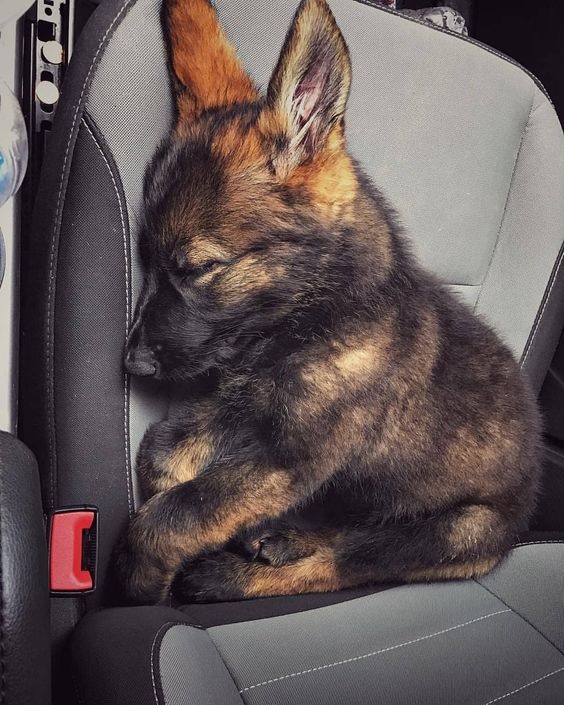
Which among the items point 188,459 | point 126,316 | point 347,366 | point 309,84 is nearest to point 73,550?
point 188,459

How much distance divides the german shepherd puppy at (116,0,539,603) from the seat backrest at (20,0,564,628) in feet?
0.24

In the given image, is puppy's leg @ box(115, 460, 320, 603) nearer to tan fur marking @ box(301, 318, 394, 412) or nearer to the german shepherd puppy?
A: the german shepherd puppy

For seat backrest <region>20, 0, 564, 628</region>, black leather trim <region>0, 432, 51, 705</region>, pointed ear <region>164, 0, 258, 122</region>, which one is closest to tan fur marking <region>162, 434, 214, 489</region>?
seat backrest <region>20, 0, 564, 628</region>

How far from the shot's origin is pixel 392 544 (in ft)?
6.68

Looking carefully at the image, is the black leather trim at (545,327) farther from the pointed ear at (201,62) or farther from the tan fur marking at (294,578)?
the pointed ear at (201,62)

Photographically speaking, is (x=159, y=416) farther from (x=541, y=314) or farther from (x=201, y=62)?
(x=541, y=314)

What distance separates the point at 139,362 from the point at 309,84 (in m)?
0.77

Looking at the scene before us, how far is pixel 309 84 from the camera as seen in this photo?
169 centimetres

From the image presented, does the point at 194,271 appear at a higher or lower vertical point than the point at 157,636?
higher

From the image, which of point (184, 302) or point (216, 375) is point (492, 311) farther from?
point (184, 302)

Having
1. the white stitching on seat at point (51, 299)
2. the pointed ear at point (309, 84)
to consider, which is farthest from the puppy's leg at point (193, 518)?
the pointed ear at point (309, 84)

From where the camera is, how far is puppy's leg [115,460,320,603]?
179cm

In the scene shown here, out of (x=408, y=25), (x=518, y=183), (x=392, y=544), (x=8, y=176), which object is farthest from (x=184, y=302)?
(x=518, y=183)

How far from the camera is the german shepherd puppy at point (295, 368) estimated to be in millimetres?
1739
